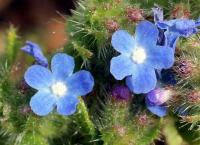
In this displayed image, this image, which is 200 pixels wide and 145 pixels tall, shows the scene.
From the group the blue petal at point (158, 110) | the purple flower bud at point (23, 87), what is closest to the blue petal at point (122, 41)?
the blue petal at point (158, 110)

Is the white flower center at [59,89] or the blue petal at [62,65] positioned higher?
the blue petal at [62,65]

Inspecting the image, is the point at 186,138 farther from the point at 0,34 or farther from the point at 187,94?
the point at 0,34

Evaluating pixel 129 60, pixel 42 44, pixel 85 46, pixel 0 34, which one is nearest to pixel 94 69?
pixel 85 46

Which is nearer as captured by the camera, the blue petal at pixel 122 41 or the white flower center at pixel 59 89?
the blue petal at pixel 122 41

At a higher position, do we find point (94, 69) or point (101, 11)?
point (101, 11)

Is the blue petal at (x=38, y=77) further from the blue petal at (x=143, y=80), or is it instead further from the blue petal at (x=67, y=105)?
the blue petal at (x=143, y=80)

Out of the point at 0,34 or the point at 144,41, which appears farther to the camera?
the point at 0,34
